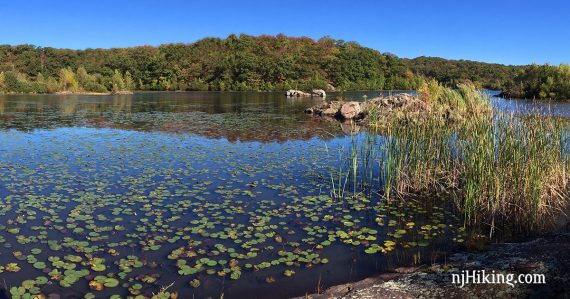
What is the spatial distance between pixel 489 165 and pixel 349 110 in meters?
22.2

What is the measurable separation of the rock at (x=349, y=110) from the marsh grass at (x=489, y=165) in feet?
62.5

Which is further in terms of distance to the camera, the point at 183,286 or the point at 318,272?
the point at 318,272

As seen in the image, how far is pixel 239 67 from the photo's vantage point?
311ft

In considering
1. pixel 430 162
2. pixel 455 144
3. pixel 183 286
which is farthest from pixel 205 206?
pixel 455 144

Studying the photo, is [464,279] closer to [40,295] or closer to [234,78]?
[40,295]

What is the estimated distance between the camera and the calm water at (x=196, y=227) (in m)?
4.85

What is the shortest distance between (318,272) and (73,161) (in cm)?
895

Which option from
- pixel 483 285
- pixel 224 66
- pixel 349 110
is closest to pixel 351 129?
pixel 483 285

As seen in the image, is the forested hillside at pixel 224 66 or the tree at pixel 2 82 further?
the forested hillside at pixel 224 66

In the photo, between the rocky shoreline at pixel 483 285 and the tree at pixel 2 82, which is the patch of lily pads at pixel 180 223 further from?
the tree at pixel 2 82

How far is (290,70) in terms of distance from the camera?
95.5 metres

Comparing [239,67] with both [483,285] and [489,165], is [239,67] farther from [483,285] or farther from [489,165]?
[483,285]

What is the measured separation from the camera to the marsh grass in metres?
6.29

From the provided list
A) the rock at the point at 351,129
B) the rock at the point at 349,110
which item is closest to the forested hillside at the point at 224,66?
the rock at the point at 349,110
